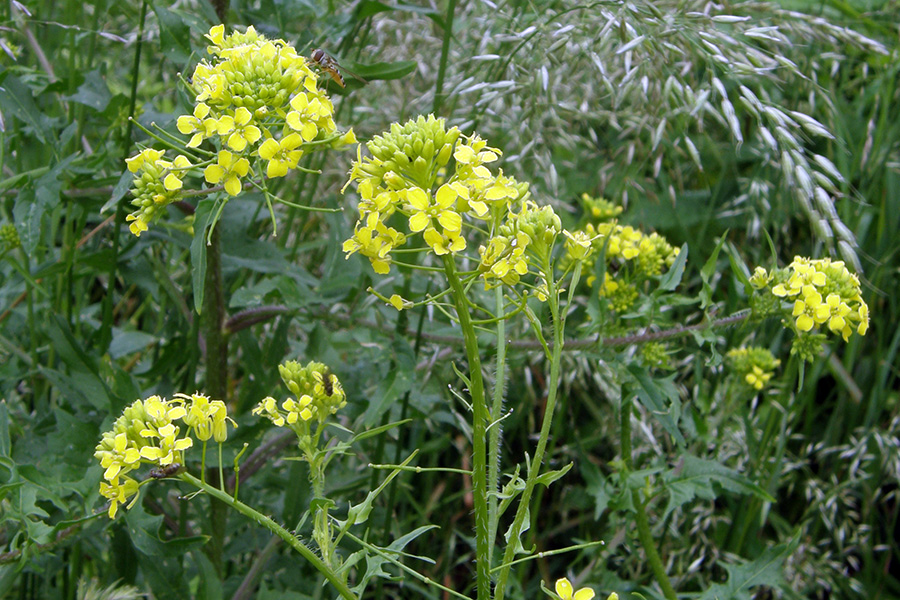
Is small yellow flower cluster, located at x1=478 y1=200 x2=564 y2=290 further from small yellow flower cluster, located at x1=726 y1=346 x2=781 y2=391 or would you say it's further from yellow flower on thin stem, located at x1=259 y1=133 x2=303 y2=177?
small yellow flower cluster, located at x1=726 y1=346 x2=781 y2=391

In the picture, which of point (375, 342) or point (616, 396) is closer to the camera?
point (375, 342)

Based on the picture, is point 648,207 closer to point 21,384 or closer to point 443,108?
point 443,108

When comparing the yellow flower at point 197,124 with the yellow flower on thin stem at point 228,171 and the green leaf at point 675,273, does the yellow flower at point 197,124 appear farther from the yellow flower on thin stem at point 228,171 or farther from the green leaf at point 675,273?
the green leaf at point 675,273

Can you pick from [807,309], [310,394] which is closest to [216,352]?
[310,394]

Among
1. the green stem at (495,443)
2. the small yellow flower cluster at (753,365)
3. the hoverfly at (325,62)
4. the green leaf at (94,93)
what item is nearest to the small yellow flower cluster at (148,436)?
the green stem at (495,443)

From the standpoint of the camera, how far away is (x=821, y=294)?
1575mm

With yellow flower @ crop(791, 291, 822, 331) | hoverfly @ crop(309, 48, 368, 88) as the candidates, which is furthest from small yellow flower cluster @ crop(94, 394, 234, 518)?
yellow flower @ crop(791, 291, 822, 331)

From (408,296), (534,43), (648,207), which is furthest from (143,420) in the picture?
(648,207)

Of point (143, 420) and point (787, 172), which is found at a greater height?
point (787, 172)

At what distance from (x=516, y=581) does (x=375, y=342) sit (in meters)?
0.68

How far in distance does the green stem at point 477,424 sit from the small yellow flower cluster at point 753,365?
1.21 metres

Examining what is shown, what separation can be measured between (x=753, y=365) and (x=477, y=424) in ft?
4.29

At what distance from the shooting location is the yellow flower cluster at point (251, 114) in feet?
3.84

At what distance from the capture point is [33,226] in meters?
1.66
